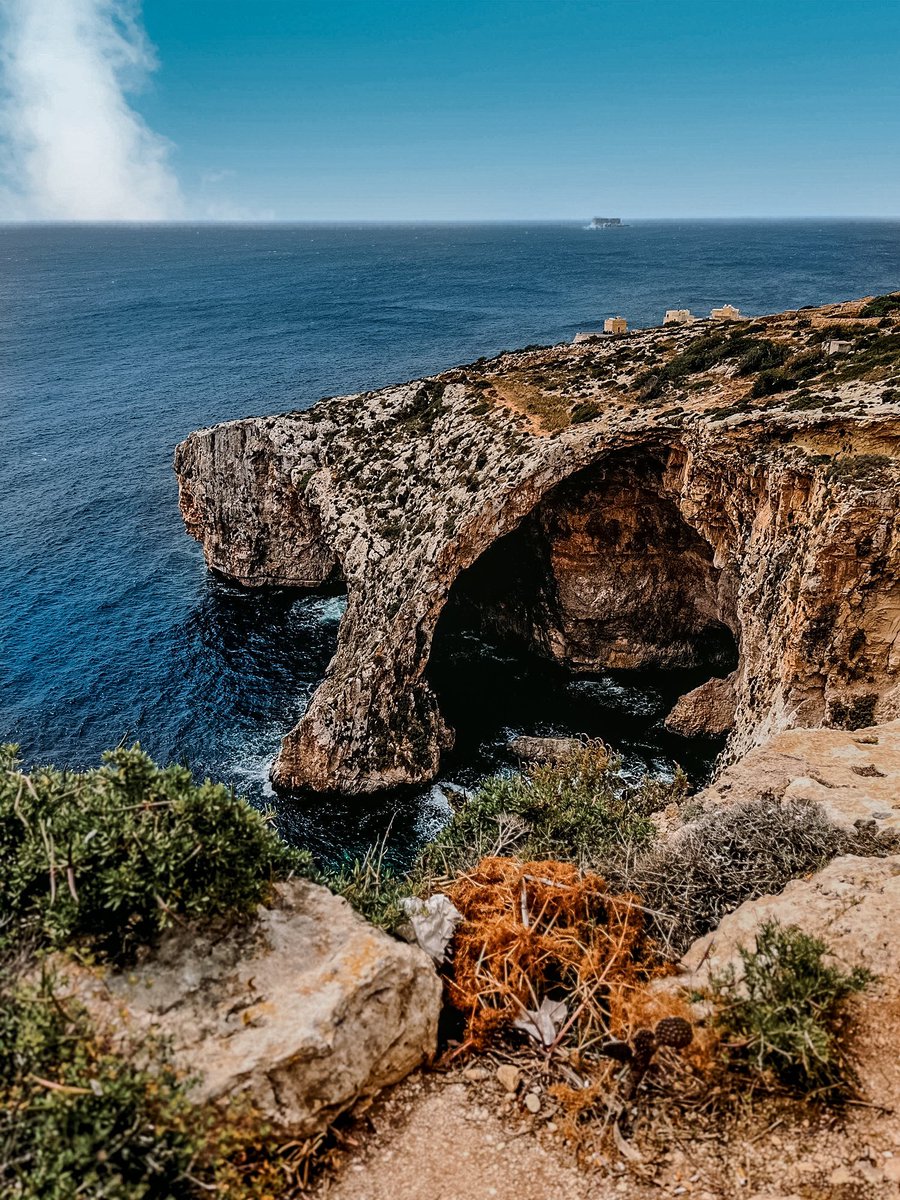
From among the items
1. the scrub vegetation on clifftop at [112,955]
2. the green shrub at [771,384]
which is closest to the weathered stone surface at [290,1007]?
the scrub vegetation on clifftop at [112,955]

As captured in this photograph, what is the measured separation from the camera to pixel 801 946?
32.9 feet

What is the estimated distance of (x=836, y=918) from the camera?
452 inches

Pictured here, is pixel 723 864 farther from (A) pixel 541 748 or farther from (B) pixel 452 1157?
(A) pixel 541 748

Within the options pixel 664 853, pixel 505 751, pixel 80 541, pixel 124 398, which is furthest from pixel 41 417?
pixel 664 853

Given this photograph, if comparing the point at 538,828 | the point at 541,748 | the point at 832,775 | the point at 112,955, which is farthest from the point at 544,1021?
the point at 541,748

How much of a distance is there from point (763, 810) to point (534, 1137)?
8.70m

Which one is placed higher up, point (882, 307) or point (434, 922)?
point (882, 307)

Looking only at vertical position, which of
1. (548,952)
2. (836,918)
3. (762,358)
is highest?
(762,358)

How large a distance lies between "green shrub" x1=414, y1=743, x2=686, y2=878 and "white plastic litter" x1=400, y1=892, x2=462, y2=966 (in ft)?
12.0

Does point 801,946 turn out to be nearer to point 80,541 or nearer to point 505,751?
point 505,751

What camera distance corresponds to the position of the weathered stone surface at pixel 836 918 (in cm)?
1085

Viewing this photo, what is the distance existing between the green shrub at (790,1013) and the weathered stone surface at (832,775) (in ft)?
22.2

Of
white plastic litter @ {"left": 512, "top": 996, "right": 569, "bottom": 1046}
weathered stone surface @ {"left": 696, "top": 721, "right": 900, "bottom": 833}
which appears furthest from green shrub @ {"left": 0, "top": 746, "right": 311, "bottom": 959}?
weathered stone surface @ {"left": 696, "top": 721, "right": 900, "bottom": 833}

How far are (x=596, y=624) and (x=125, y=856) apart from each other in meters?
37.7
